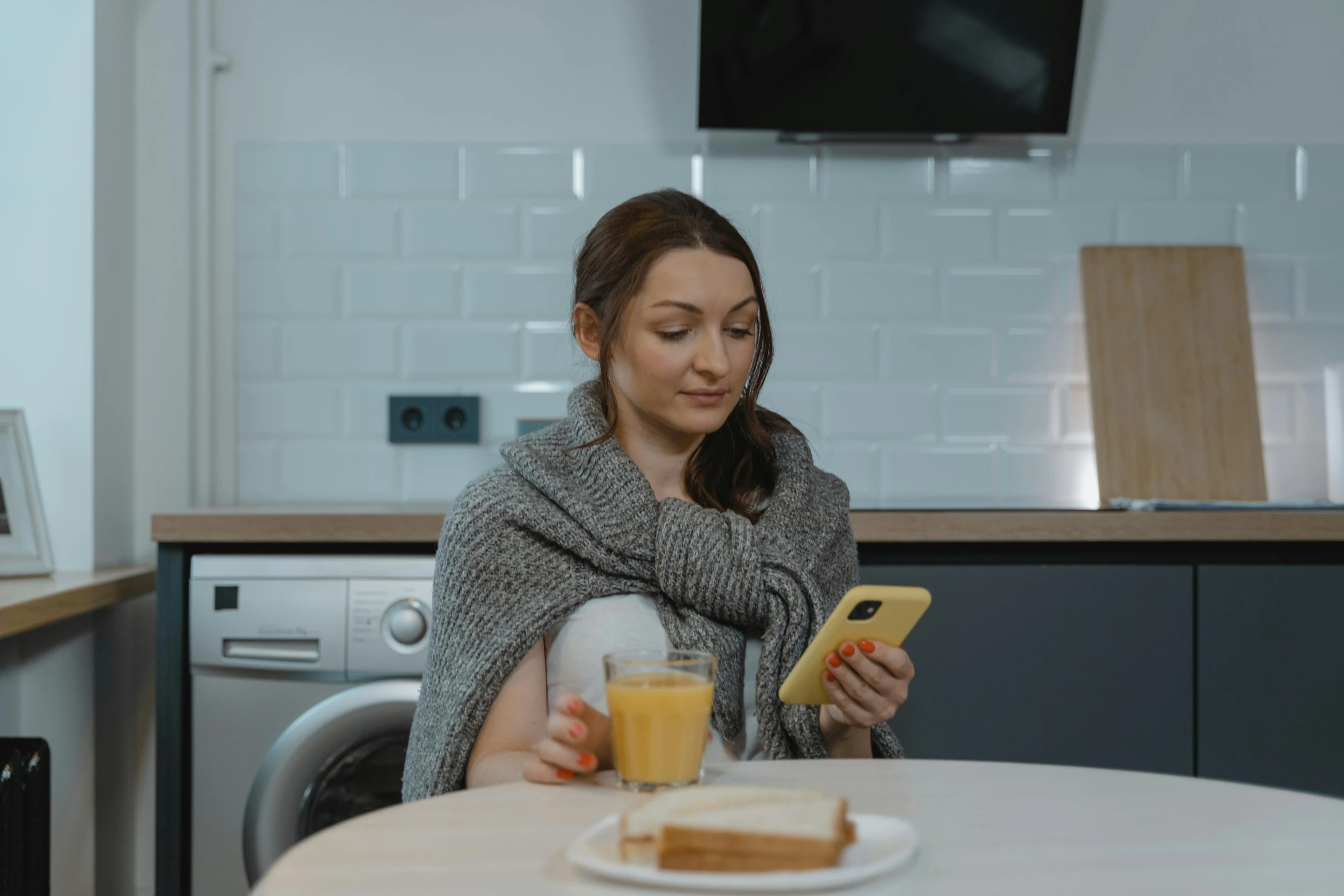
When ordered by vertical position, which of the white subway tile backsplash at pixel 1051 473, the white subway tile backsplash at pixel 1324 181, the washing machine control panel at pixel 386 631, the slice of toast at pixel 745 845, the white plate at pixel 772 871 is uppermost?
the white subway tile backsplash at pixel 1324 181

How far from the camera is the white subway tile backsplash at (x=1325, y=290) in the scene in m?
2.51

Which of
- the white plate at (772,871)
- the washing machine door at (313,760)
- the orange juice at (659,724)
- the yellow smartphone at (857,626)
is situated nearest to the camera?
the white plate at (772,871)

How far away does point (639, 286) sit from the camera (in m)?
1.28

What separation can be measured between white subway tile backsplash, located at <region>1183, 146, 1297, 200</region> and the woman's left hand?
190cm

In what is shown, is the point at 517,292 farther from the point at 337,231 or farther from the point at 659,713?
the point at 659,713

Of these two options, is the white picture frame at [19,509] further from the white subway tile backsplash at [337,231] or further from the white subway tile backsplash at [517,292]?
the white subway tile backsplash at [517,292]

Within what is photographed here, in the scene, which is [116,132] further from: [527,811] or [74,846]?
[527,811]

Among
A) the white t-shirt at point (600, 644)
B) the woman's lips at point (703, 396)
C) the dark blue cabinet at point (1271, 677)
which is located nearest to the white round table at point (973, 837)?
the white t-shirt at point (600, 644)

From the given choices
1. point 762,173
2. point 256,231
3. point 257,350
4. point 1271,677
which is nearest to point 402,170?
point 256,231

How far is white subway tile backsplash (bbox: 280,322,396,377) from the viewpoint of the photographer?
2.46 m

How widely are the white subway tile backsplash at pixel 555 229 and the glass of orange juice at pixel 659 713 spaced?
1777mm

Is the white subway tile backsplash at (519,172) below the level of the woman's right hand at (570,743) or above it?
above

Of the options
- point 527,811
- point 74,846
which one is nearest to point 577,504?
point 527,811

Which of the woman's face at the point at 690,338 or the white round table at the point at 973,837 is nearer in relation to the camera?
the white round table at the point at 973,837
